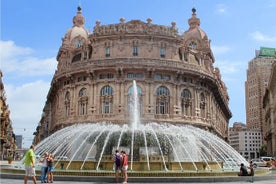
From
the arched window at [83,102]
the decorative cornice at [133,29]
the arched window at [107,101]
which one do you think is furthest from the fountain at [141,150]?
the decorative cornice at [133,29]

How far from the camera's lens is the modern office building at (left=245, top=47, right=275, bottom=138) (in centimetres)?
14675

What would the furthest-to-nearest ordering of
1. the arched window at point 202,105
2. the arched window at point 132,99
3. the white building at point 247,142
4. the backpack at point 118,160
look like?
the white building at point 247,142, the arched window at point 202,105, the arched window at point 132,99, the backpack at point 118,160

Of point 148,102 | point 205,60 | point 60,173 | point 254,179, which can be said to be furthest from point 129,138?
point 205,60

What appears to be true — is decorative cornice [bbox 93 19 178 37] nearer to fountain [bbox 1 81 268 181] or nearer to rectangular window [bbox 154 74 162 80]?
rectangular window [bbox 154 74 162 80]

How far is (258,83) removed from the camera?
148750 millimetres

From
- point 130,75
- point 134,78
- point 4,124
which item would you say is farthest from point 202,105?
point 4,124

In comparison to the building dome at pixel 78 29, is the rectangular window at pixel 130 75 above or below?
below

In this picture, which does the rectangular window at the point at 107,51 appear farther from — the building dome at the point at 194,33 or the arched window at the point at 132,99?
the building dome at the point at 194,33

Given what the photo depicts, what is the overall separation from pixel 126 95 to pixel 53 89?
18135 millimetres

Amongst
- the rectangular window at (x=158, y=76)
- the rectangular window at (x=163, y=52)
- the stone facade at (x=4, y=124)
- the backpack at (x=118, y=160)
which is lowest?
the backpack at (x=118, y=160)

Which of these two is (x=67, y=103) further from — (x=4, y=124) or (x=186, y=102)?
(x=4, y=124)

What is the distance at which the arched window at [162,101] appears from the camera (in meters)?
54.5

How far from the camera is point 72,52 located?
62406 millimetres

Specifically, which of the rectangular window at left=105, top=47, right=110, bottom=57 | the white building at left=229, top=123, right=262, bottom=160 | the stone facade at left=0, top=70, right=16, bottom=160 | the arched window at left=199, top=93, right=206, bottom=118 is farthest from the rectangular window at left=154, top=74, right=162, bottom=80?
the white building at left=229, top=123, right=262, bottom=160
